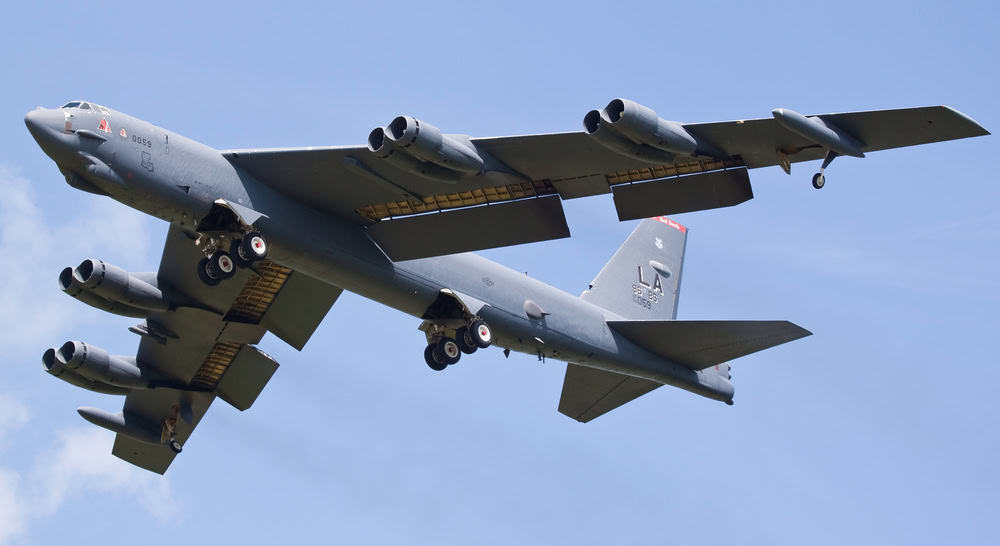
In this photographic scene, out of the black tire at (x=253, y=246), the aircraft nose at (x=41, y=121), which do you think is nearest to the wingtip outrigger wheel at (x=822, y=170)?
the black tire at (x=253, y=246)

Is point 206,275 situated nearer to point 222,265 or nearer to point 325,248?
point 222,265

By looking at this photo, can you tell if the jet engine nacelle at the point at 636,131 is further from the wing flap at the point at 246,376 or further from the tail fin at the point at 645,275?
the wing flap at the point at 246,376

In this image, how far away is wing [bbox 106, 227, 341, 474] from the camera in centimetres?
2977

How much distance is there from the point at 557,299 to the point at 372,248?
15.7 ft

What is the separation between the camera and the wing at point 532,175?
23875 mm

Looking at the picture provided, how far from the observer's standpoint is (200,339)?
3178 cm

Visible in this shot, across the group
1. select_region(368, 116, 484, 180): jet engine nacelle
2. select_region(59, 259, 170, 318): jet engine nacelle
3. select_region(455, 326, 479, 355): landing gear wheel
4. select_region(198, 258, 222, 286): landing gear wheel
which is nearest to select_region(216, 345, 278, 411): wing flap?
select_region(59, 259, 170, 318): jet engine nacelle

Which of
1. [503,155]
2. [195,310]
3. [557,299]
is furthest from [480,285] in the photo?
[195,310]

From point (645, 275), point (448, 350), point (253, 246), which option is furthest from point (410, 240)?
point (645, 275)

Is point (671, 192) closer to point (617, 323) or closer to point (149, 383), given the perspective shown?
point (617, 323)

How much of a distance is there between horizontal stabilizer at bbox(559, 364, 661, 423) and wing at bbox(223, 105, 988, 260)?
19.5 ft

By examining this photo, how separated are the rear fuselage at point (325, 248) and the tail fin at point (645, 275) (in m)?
1.83

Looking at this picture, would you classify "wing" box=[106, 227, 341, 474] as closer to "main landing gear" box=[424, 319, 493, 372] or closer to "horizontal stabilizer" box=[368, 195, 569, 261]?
"main landing gear" box=[424, 319, 493, 372]

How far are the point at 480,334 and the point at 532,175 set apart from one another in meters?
4.18
